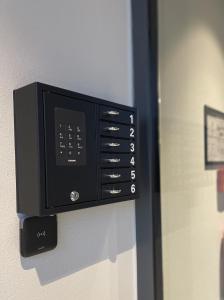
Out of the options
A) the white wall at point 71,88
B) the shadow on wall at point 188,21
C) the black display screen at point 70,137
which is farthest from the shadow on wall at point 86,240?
the shadow on wall at point 188,21

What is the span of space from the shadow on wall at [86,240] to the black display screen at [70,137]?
0.16 m

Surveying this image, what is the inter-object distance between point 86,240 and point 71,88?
416mm

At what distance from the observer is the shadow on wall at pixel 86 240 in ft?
2.18

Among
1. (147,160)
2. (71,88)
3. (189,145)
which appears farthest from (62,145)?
(189,145)

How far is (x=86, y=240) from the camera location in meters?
0.77

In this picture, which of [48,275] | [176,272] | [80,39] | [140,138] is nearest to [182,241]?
[176,272]

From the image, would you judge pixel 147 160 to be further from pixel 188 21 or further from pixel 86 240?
pixel 188 21

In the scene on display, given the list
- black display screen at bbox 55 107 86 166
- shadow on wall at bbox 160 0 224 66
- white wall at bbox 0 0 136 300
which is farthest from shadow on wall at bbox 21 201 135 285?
shadow on wall at bbox 160 0 224 66

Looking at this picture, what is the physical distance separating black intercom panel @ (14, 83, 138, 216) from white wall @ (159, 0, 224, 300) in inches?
15.4

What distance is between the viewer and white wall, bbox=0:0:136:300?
0.59m

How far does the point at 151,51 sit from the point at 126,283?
785 millimetres

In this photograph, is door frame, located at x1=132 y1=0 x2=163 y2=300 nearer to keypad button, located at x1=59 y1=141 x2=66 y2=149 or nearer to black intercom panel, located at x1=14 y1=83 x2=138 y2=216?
black intercom panel, located at x1=14 y1=83 x2=138 y2=216

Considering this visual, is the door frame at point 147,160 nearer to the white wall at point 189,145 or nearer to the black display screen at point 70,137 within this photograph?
the white wall at point 189,145

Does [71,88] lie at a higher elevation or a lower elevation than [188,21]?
lower
